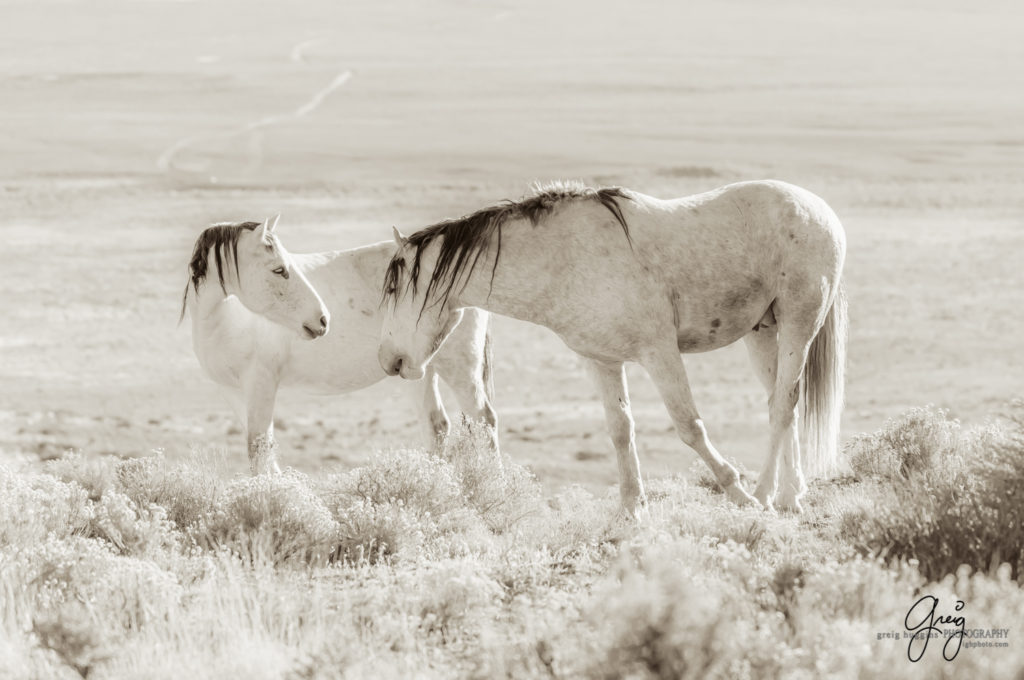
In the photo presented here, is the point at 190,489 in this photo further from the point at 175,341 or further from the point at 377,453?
the point at 175,341

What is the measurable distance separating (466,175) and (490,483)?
8525 cm

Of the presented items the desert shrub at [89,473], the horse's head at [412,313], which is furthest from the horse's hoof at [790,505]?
the desert shrub at [89,473]

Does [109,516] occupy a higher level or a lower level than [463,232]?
lower

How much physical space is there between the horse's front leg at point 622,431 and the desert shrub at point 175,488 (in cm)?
227

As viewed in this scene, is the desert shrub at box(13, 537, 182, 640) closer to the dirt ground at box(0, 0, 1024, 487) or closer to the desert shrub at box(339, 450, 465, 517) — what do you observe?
the desert shrub at box(339, 450, 465, 517)

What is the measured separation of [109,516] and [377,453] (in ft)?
5.00

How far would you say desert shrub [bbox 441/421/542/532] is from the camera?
804 centimetres

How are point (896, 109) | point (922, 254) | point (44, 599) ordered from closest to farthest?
1. point (44, 599)
2. point (922, 254)
3. point (896, 109)

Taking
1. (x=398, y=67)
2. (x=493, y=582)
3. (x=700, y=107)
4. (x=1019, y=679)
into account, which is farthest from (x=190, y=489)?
(x=398, y=67)

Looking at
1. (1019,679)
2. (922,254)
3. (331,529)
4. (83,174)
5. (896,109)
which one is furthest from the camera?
(896,109)

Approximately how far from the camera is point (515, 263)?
7258 millimetres

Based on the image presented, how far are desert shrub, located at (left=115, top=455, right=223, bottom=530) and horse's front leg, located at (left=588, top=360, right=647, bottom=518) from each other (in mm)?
2270
